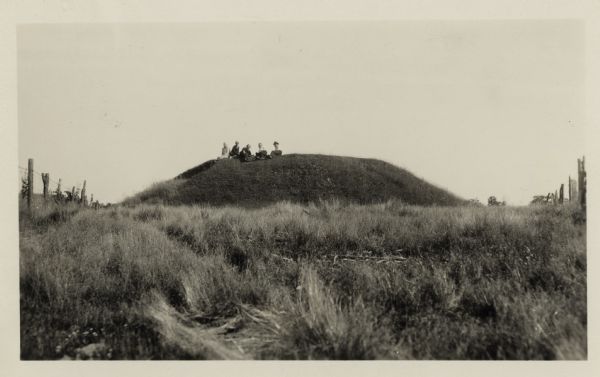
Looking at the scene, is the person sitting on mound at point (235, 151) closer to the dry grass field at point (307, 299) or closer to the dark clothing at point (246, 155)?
the dark clothing at point (246, 155)

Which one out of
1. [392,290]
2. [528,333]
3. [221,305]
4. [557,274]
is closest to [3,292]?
[221,305]

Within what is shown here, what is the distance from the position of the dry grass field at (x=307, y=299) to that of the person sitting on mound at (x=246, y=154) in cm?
1967

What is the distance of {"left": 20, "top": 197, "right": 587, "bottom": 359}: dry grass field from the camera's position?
15.6 feet

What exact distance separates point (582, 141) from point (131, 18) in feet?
22.6

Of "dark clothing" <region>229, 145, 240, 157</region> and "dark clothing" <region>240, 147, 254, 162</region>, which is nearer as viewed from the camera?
"dark clothing" <region>240, 147, 254, 162</region>

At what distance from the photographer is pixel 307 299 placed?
561 centimetres

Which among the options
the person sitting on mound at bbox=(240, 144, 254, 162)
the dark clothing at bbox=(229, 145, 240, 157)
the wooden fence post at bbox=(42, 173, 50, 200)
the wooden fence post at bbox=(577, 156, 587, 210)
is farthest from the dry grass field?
the dark clothing at bbox=(229, 145, 240, 157)

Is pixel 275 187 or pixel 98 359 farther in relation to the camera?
pixel 275 187

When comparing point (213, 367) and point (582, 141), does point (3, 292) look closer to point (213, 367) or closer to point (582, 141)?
point (213, 367)

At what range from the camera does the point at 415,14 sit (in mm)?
6398

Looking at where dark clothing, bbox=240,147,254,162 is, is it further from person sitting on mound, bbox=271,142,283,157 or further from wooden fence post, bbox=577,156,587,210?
wooden fence post, bbox=577,156,587,210

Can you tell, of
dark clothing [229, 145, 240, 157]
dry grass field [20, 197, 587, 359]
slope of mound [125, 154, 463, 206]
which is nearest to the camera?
dry grass field [20, 197, 587, 359]

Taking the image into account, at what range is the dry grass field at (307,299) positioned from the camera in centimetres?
476

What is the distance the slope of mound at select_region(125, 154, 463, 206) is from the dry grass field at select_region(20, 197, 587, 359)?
14.5 meters
